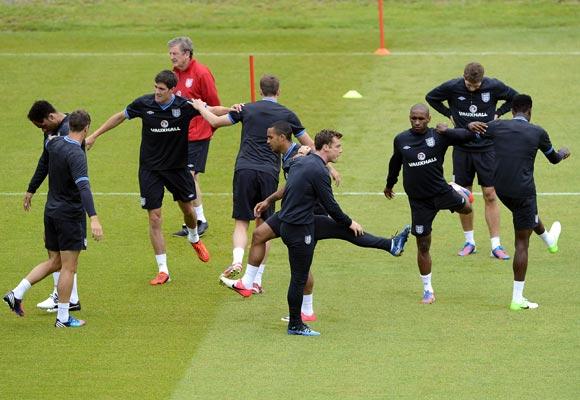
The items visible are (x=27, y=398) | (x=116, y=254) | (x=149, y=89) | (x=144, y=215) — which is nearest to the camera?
(x=27, y=398)

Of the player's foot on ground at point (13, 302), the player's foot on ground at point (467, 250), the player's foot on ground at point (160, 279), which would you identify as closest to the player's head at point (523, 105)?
the player's foot on ground at point (467, 250)

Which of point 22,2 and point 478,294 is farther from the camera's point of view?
point 22,2

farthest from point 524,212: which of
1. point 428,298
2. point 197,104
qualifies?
point 197,104

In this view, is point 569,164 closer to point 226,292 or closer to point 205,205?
point 205,205

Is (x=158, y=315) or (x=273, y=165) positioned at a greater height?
(x=273, y=165)

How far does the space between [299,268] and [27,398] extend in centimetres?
323

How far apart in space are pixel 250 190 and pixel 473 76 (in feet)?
11.2

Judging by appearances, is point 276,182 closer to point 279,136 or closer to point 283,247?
point 279,136

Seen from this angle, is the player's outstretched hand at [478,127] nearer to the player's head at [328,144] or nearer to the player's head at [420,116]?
the player's head at [420,116]

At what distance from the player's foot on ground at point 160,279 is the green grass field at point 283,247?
5.7 inches

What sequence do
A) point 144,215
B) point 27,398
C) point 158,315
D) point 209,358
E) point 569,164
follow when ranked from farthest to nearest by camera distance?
point 569,164, point 144,215, point 158,315, point 209,358, point 27,398

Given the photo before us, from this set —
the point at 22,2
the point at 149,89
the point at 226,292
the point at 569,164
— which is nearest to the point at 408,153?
the point at 226,292

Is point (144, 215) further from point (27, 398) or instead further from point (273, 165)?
point (27, 398)

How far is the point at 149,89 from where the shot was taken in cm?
2669
